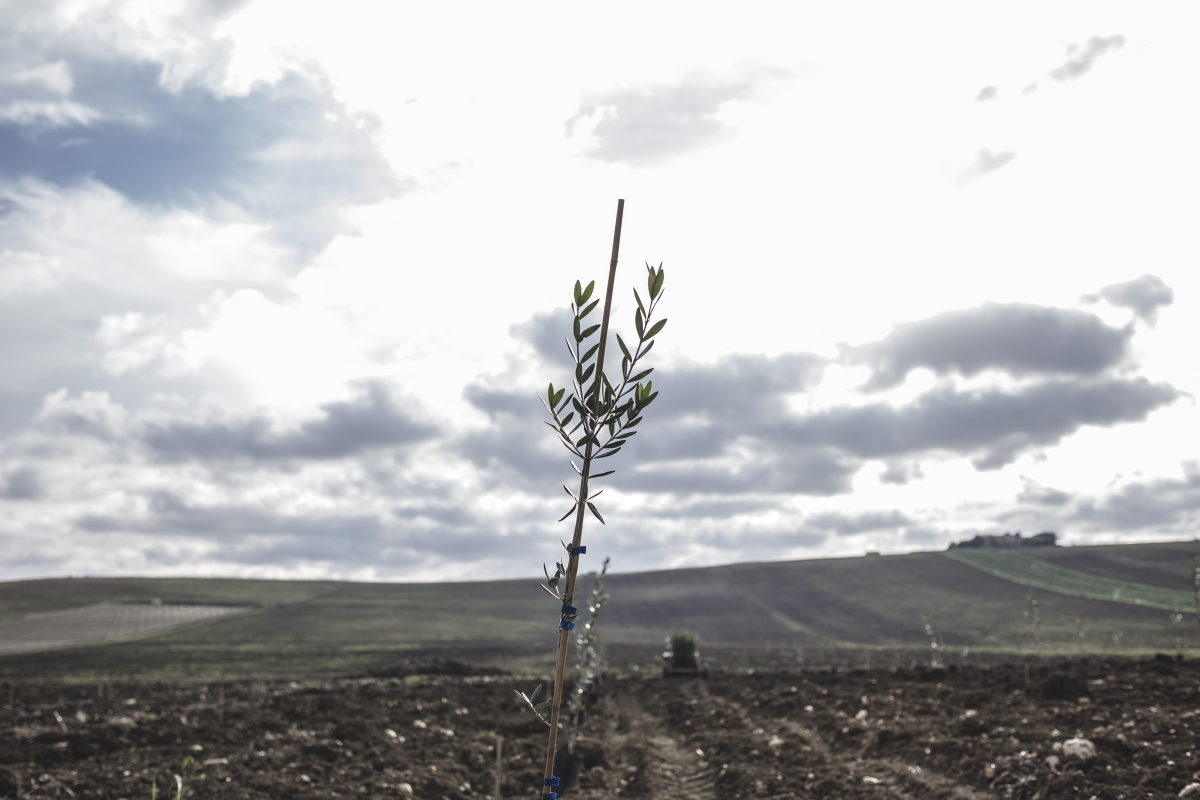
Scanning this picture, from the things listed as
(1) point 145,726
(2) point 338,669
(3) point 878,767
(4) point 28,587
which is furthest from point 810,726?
(4) point 28,587

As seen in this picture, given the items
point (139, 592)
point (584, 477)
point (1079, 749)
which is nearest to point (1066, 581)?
point (1079, 749)

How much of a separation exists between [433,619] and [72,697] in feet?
151

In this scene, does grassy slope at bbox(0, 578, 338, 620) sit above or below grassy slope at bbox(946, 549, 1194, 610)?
below

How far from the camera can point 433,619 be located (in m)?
69.2

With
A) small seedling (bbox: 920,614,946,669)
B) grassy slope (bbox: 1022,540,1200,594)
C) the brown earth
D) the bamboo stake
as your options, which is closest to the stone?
the brown earth

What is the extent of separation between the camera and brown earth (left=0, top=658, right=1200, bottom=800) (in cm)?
858

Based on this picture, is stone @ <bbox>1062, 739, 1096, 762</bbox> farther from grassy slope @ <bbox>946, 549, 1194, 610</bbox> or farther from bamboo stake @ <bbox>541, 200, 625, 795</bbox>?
grassy slope @ <bbox>946, 549, 1194, 610</bbox>

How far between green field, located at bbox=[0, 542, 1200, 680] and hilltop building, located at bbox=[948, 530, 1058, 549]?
5.49 m

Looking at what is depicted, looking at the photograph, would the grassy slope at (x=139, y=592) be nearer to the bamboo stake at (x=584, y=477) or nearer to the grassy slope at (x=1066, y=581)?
the grassy slope at (x=1066, y=581)

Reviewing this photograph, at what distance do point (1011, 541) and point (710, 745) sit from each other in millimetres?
86015

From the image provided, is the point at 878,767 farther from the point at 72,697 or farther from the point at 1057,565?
the point at 1057,565

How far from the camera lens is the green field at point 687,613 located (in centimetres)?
4153

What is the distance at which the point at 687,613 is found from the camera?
226 ft

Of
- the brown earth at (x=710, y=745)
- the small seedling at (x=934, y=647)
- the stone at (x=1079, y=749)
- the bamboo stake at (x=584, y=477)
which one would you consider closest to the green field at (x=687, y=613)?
the small seedling at (x=934, y=647)
